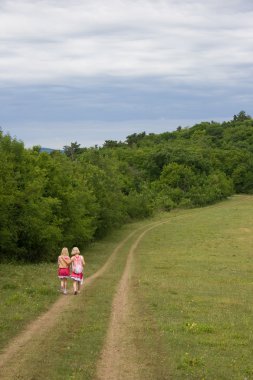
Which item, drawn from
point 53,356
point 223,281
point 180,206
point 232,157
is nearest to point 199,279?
point 223,281

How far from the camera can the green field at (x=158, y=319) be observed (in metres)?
12.3

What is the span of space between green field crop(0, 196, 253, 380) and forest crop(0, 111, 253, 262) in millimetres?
5477

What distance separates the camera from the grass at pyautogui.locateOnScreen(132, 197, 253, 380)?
1258 centimetres

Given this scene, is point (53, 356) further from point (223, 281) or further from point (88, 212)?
point (88, 212)

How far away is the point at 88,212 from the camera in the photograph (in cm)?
5916

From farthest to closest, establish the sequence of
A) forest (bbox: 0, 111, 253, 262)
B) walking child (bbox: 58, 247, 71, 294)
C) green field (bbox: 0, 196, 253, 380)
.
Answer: forest (bbox: 0, 111, 253, 262) → walking child (bbox: 58, 247, 71, 294) → green field (bbox: 0, 196, 253, 380)

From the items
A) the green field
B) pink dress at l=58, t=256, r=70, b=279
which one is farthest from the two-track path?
pink dress at l=58, t=256, r=70, b=279

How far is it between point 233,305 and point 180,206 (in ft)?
334

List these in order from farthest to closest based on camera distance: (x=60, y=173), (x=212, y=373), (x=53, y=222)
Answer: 1. (x=60, y=173)
2. (x=53, y=222)
3. (x=212, y=373)

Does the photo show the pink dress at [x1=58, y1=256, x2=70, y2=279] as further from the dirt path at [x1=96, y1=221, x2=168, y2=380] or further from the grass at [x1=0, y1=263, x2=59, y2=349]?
the dirt path at [x1=96, y1=221, x2=168, y2=380]

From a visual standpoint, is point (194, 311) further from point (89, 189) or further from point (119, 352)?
point (89, 189)

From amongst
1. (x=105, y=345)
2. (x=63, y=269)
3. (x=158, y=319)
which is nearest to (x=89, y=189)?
(x=63, y=269)

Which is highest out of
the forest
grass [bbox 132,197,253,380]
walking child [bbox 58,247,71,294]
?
the forest

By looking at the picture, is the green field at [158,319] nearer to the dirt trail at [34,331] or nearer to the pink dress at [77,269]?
the dirt trail at [34,331]
